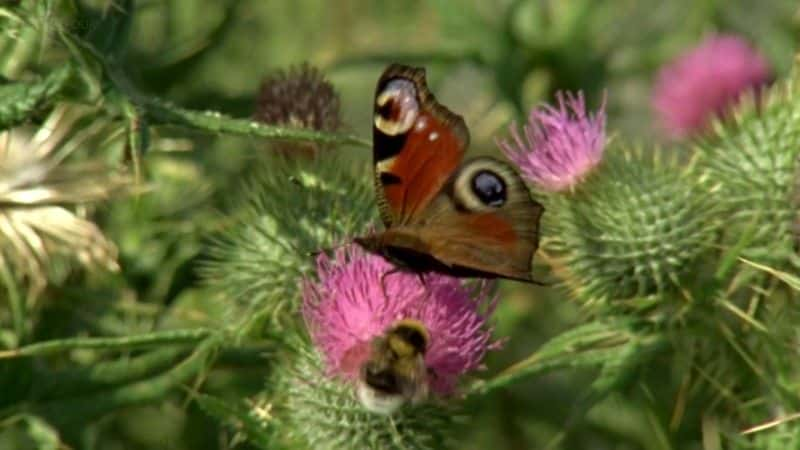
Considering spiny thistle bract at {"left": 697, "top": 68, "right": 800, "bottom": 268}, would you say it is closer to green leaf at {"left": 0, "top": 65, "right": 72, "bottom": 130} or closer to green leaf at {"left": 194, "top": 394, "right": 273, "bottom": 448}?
green leaf at {"left": 194, "top": 394, "right": 273, "bottom": 448}

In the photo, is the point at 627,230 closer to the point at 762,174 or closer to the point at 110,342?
the point at 762,174

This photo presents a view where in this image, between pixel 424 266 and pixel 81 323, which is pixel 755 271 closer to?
pixel 424 266

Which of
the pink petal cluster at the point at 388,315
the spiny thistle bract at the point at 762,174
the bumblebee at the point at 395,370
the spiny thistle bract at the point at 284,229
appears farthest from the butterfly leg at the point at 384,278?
the spiny thistle bract at the point at 762,174

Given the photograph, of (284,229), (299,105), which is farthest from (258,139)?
(284,229)

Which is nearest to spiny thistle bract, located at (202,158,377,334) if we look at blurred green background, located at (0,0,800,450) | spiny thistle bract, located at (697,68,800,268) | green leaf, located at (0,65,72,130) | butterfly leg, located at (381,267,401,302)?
blurred green background, located at (0,0,800,450)

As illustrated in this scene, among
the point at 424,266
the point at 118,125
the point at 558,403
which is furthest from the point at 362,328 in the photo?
the point at 558,403

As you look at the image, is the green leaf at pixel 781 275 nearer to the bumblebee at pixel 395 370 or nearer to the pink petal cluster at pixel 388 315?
the pink petal cluster at pixel 388 315
